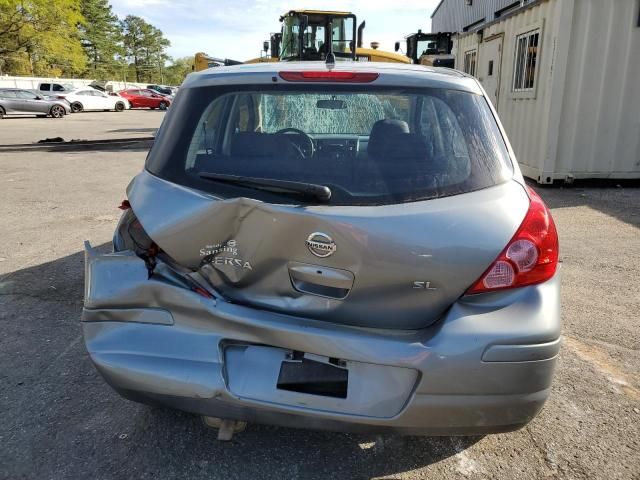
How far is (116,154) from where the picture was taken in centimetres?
1322

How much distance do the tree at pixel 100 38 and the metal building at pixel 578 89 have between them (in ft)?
239

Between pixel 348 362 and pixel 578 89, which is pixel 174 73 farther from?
pixel 348 362

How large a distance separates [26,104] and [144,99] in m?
12.6

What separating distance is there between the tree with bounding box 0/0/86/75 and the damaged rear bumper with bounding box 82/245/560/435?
51.1m

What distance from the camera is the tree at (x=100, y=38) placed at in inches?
2840

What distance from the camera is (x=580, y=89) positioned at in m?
8.27

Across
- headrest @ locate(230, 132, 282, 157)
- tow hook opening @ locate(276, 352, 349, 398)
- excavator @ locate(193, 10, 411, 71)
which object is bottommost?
tow hook opening @ locate(276, 352, 349, 398)

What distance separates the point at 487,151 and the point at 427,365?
937 mm

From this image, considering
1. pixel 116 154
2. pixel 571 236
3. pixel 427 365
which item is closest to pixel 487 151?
pixel 427 365

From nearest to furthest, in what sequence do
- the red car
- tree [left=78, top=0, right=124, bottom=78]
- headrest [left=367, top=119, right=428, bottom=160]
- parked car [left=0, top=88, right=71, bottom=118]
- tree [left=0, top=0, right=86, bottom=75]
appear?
headrest [left=367, top=119, right=428, bottom=160] → parked car [left=0, top=88, right=71, bottom=118] → the red car → tree [left=0, top=0, right=86, bottom=75] → tree [left=78, top=0, right=124, bottom=78]

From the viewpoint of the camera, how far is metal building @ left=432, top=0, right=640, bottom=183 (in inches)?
317

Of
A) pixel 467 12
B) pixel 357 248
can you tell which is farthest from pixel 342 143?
pixel 467 12

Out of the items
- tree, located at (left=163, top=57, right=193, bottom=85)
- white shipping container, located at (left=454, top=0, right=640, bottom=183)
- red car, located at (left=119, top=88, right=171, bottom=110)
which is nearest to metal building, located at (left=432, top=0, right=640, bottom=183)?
white shipping container, located at (left=454, top=0, right=640, bottom=183)

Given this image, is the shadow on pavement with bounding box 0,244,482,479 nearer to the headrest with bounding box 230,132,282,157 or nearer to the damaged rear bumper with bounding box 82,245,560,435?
the damaged rear bumper with bounding box 82,245,560,435
